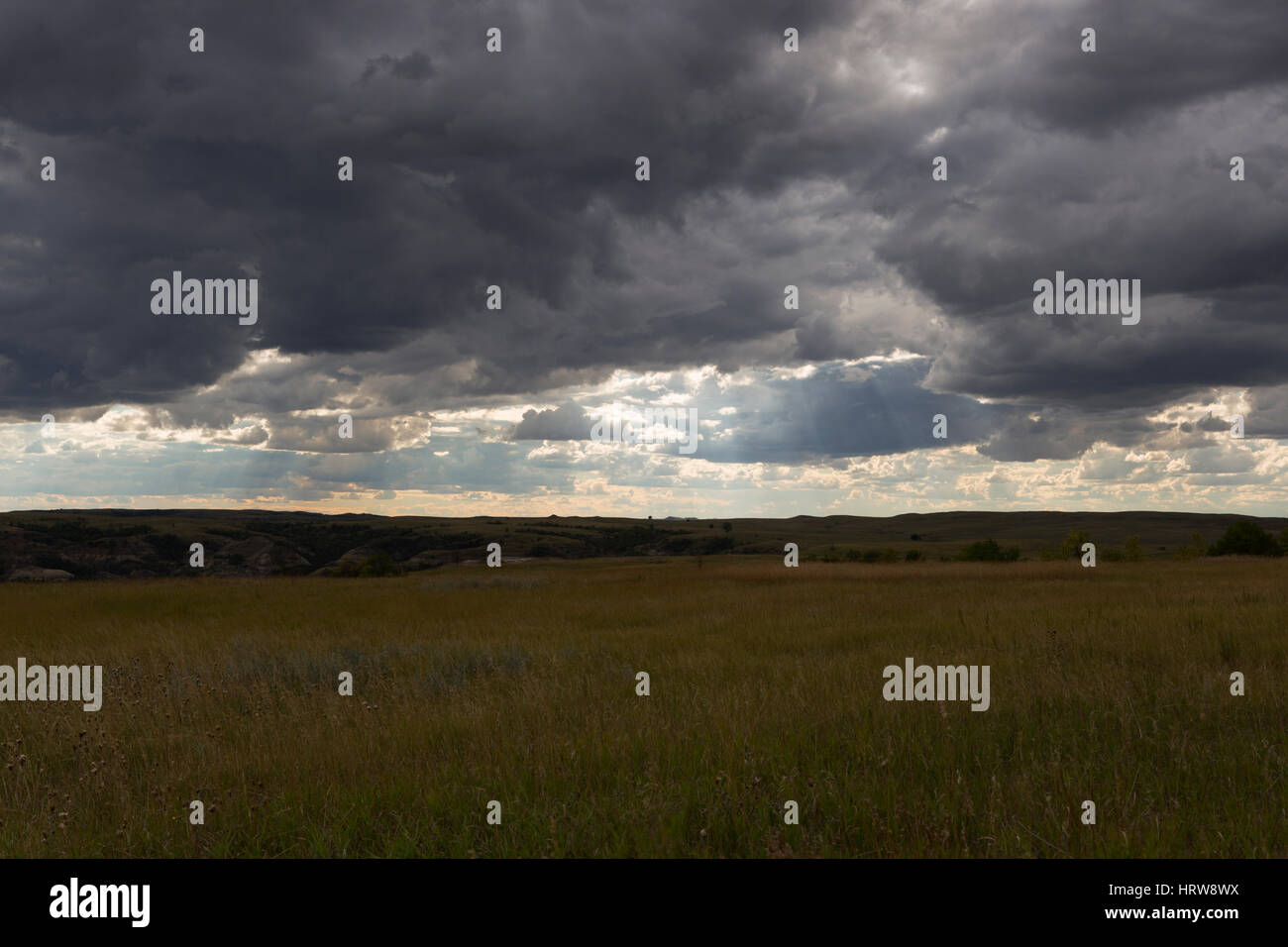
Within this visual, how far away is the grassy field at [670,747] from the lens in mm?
5012

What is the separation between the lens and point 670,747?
6.53 metres

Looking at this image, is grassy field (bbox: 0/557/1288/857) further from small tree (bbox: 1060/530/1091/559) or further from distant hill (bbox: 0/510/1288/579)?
small tree (bbox: 1060/530/1091/559)

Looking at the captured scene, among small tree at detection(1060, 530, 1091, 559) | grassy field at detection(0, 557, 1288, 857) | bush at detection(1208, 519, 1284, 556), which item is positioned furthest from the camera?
bush at detection(1208, 519, 1284, 556)

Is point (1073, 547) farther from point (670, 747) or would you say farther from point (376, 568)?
point (670, 747)

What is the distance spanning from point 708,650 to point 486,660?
12.4 feet

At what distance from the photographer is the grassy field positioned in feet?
16.4

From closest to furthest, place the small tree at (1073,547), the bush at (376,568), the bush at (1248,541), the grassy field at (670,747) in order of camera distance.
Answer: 1. the grassy field at (670,747)
2. the bush at (376,568)
3. the small tree at (1073,547)
4. the bush at (1248,541)

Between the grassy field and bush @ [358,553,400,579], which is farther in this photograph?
bush @ [358,553,400,579]

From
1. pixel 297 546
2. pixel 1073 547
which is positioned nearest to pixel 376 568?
pixel 1073 547

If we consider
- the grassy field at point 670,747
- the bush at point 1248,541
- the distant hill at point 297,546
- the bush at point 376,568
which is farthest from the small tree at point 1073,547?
the grassy field at point 670,747

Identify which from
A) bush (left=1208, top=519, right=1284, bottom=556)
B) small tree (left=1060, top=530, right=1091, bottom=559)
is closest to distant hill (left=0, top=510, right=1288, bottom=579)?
small tree (left=1060, top=530, right=1091, bottom=559)

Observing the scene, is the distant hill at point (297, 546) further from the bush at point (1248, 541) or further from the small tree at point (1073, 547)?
the bush at point (1248, 541)
